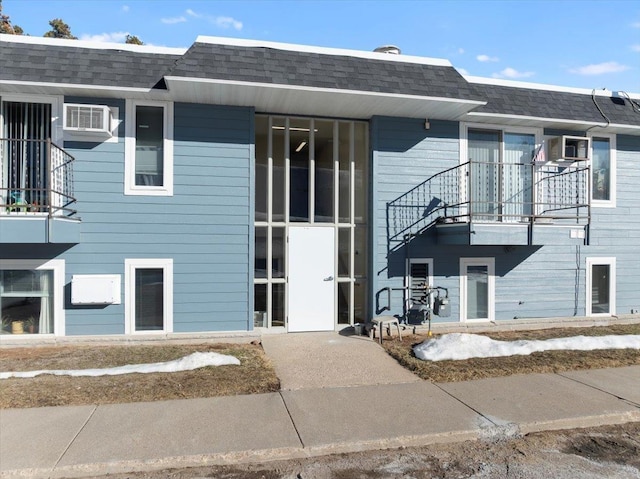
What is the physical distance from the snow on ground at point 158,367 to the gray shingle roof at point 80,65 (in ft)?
13.4

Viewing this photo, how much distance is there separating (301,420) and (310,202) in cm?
445

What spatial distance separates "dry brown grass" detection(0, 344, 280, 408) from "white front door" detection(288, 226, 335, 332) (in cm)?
134

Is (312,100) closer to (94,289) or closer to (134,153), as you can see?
(134,153)

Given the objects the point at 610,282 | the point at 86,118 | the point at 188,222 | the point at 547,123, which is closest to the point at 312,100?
the point at 188,222

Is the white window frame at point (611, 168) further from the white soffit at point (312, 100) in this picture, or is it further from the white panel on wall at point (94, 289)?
the white panel on wall at point (94, 289)

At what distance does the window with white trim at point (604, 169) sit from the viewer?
29.9 feet

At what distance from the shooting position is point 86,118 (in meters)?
6.77

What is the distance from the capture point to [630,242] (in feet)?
30.3

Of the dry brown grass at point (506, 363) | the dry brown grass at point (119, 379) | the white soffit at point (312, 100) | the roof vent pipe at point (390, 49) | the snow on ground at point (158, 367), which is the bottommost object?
the dry brown grass at point (506, 363)

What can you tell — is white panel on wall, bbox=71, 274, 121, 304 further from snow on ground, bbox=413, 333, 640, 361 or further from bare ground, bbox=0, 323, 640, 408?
snow on ground, bbox=413, 333, 640, 361

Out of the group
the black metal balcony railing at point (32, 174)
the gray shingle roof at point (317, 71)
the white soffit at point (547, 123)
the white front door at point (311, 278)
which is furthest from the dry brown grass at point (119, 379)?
the white soffit at point (547, 123)

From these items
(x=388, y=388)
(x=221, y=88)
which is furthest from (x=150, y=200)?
(x=388, y=388)

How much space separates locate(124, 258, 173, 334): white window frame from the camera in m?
7.17

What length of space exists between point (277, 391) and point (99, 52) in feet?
19.6
